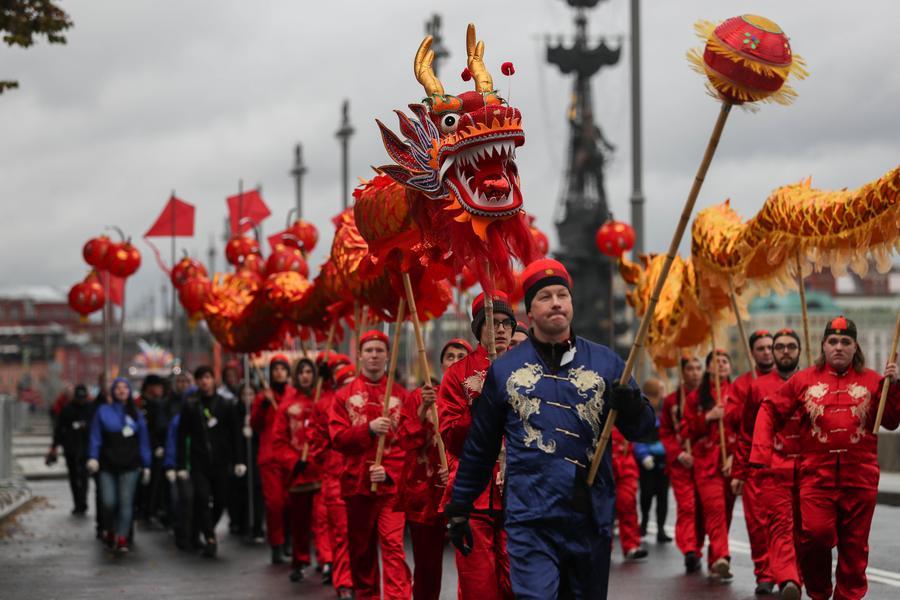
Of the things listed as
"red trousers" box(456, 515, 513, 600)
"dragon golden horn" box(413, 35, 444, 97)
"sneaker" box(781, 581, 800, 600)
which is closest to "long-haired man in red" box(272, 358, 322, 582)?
"sneaker" box(781, 581, 800, 600)

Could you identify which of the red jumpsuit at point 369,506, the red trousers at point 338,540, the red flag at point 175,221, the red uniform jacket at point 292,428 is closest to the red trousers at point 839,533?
the red jumpsuit at point 369,506

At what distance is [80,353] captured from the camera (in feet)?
368

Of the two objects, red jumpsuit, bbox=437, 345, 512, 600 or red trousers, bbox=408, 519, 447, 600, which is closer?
red jumpsuit, bbox=437, 345, 512, 600

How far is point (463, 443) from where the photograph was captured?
7887mm

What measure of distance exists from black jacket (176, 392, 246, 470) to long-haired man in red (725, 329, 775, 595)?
222 inches

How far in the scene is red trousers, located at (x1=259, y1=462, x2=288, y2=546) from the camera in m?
14.2

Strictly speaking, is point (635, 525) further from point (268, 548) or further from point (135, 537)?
point (135, 537)

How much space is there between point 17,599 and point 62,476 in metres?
19.3

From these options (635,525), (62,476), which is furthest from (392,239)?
(62,476)

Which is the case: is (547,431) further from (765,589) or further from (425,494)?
(765,589)

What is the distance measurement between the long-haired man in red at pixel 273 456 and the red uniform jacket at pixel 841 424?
5.96 metres

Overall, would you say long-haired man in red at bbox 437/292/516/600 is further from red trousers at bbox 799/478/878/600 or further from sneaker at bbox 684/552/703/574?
sneaker at bbox 684/552/703/574

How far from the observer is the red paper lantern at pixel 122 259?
20.9 metres

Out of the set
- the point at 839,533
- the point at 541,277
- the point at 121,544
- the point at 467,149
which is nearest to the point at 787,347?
the point at 839,533
